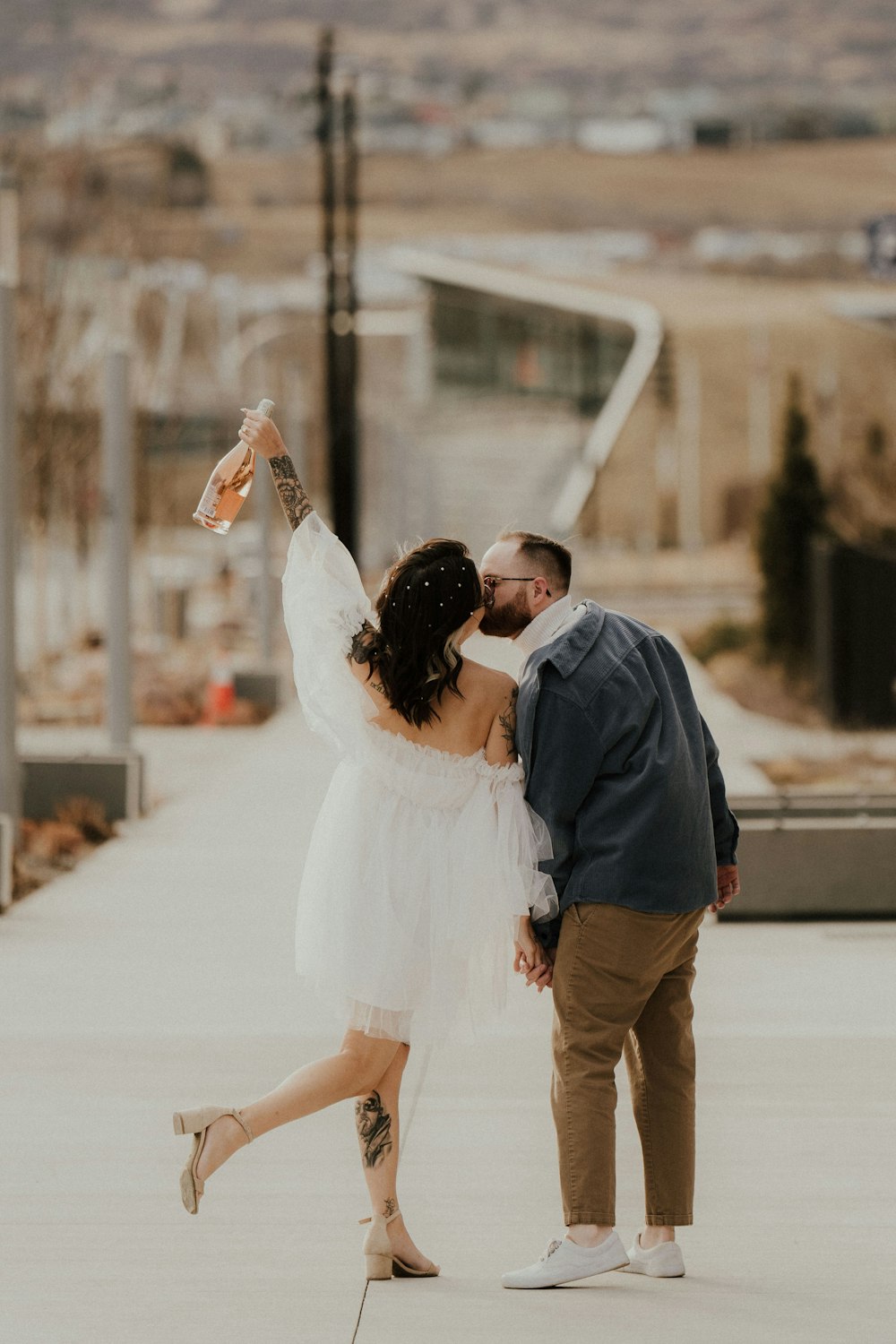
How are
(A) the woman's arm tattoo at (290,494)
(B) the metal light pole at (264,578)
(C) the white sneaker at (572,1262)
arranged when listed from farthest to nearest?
(B) the metal light pole at (264,578) < (A) the woman's arm tattoo at (290,494) < (C) the white sneaker at (572,1262)

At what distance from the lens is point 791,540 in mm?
22297

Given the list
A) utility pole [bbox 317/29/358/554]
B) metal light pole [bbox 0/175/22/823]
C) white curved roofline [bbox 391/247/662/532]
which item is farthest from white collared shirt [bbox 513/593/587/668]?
white curved roofline [bbox 391/247/662/532]

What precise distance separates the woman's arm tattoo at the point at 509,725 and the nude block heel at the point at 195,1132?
1.02 m

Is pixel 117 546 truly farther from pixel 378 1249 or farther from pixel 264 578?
pixel 378 1249

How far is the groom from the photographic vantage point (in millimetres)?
4469

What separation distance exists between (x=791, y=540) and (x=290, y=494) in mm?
17932

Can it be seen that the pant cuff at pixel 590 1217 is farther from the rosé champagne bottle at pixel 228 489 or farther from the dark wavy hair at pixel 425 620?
the rosé champagne bottle at pixel 228 489

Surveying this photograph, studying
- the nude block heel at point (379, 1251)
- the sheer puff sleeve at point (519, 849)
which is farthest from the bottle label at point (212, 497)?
the nude block heel at point (379, 1251)

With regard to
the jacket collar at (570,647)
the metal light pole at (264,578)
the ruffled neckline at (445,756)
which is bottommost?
the metal light pole at (264,578)

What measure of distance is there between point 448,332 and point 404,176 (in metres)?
111

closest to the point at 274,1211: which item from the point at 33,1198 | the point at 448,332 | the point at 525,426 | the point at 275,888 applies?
the point at 33,1198

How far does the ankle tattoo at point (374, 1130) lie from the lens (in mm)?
4684

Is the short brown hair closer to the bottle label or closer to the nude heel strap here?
the bottle label

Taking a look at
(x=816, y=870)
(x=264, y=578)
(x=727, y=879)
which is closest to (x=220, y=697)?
(x=264, y=578)
